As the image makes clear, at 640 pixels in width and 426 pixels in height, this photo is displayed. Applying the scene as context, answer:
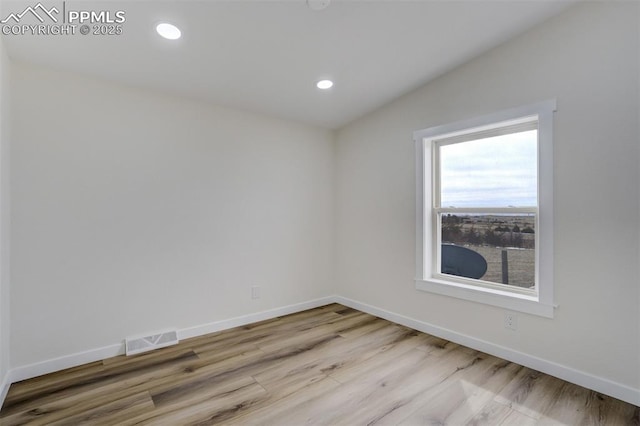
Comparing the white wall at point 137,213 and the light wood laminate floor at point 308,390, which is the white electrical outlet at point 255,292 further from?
the light wood laminate floor at point 308,390

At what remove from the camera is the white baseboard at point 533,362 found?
197cm

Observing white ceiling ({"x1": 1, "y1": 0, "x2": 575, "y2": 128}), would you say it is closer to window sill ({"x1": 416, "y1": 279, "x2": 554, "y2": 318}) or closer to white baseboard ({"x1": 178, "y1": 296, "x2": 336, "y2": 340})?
window sill ({"x1": 416, "y1": 279, "x2": 554, "y2": 318})

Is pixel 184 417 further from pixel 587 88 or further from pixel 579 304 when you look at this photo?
pixel 587 88

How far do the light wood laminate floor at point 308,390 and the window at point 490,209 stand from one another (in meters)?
0.59

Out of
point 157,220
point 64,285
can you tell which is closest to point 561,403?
point 157,220

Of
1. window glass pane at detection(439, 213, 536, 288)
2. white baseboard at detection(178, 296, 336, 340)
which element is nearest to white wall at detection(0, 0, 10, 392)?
white baseboard at detection(178, 296, 336, 340)

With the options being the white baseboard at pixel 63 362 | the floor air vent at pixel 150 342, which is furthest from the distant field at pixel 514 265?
the white baseboard at pixel 63 362

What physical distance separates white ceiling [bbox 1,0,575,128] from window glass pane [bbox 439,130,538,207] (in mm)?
784

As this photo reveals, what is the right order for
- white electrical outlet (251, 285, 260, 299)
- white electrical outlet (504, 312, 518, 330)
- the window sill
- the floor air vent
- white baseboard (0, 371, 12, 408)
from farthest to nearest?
1. white electrical outlet (251, 285, 260, 299)
2. the floor air vent
3. white electrical outlet (504, 312, 518, 330)
4. the window sill
5. white baseboard (0, 371, 12, 408)

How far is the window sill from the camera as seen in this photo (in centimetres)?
233

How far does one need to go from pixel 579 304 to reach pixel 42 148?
4.03 metres

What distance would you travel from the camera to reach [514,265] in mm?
2590

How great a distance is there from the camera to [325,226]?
13.3ft

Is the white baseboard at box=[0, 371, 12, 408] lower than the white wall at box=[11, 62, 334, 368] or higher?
lower
